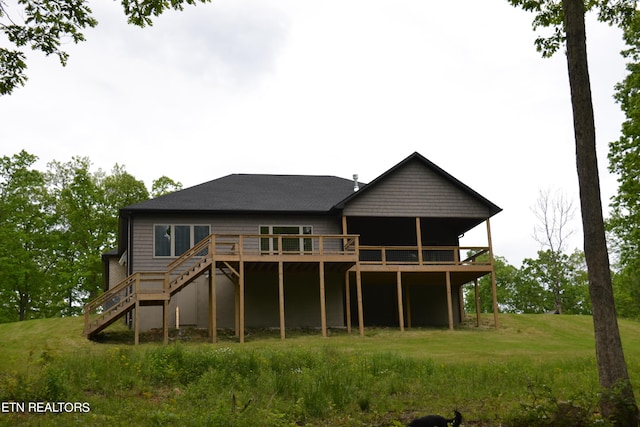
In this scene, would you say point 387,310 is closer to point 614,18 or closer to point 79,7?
point 614,18

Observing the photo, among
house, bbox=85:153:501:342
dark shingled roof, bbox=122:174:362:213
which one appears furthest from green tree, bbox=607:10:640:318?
dark shingled roof, bbox=122:174:362:213

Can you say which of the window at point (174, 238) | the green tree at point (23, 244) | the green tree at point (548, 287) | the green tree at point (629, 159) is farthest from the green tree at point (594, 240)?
the green tree at point (548, 287)

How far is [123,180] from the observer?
47.8 m

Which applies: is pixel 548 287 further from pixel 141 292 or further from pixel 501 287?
pixel 141 292

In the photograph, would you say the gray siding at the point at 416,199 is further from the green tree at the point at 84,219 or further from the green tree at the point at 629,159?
the green tree at the point at 84,219

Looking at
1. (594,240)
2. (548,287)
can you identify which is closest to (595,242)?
(594,240)

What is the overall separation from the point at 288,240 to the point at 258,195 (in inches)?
155

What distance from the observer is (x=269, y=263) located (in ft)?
90.2

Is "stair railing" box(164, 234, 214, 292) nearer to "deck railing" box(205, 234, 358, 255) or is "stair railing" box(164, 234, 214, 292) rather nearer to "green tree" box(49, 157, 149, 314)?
"deck railing" box(205, 234, 358, 255)

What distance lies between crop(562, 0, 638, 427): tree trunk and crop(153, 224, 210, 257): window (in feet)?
63.7

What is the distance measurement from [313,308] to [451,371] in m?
14.1

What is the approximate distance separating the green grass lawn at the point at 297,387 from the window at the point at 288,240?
8278mm

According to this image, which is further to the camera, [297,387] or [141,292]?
[141,292]

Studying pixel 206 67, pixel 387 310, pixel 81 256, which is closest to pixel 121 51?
pixel 206 67
